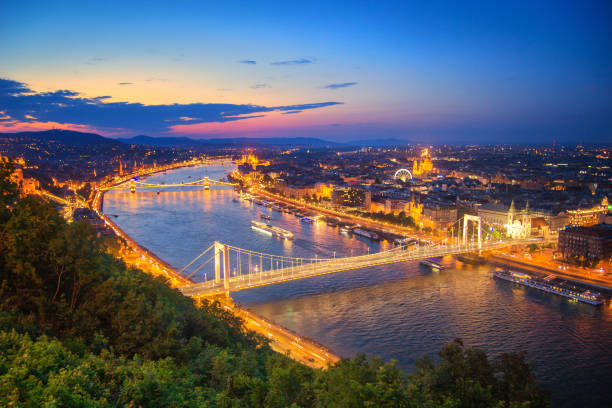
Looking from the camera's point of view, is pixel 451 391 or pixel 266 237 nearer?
pixel 451 391

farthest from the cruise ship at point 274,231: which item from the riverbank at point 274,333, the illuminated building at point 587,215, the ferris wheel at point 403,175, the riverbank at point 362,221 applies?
the ferris wheel at point 403,175

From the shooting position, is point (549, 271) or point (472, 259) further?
point (472, 259)

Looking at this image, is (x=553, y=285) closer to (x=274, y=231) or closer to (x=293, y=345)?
(x=293, y=345)

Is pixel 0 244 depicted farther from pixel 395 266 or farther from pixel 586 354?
pixel 395 266

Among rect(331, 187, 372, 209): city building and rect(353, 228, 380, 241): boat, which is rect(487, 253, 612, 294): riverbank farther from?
rect(331, 187, 372, 209): city building

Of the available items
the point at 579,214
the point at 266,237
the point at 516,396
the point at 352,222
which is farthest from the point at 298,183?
the point at 516,396

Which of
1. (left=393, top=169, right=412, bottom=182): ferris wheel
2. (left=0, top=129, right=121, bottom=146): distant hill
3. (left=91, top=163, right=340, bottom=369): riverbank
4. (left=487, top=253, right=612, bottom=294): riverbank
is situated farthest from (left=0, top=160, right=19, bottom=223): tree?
(left=0, top=129, right=121, bottom=146): distant hill

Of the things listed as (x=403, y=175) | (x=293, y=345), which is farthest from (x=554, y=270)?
(x=403, y=175)
